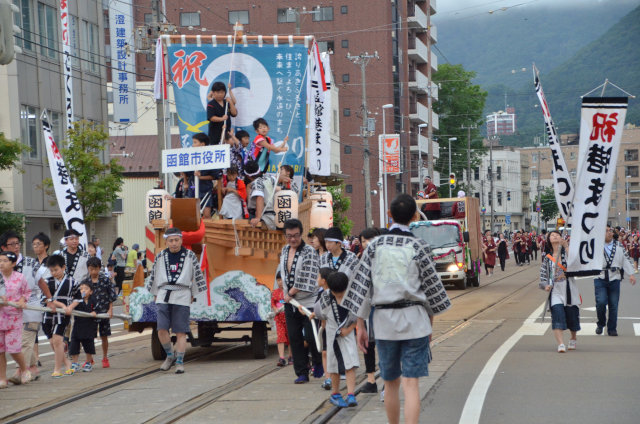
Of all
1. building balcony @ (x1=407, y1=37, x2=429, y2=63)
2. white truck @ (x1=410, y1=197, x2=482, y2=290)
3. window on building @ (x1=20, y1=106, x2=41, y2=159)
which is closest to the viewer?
window on building @ (x1=20, y1=106, x2=41, y2=159)

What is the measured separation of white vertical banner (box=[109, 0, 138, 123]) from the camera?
35.7 meters

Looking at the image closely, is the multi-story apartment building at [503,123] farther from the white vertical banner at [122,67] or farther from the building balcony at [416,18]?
the white vertical banner at [122,67]

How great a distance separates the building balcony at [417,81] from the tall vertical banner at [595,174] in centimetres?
6025

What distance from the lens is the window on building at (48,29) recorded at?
32688 mm

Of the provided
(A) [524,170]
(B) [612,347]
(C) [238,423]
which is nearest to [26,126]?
(B) [612,347]

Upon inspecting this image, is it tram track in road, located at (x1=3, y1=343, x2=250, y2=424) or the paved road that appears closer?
the paved road

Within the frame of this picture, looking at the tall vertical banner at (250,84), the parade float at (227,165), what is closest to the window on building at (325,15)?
the parade float at (227,165)

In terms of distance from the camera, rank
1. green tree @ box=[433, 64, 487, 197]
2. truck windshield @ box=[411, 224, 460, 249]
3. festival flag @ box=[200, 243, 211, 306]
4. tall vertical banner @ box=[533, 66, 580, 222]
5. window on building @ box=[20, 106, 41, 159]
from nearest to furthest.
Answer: tall vertical banner @ box=[533, 66, 580, 222] < festival flag @ box=[200, 243, 211, 306] < window on building @ box=[20, 106, 41, 159] < truck windshield @ box=[411, 224, 460, 249] < green tree @ box=[433, 64, 487, 197]

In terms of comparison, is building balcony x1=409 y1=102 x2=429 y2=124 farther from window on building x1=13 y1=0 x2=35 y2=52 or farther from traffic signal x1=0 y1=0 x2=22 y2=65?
traffic signal x1=0 y1=0 x2=22 y2=65

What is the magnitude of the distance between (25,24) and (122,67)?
480 cm

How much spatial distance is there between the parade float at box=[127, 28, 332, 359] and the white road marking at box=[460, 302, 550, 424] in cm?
311

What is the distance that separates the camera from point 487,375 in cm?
1105

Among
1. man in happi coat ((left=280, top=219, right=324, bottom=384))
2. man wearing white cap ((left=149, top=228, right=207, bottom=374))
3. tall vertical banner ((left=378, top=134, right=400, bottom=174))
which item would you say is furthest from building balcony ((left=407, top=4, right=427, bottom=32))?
man in happi coat ((left=280, top=219, right=324, bottom=384))

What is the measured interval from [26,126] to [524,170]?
106m
